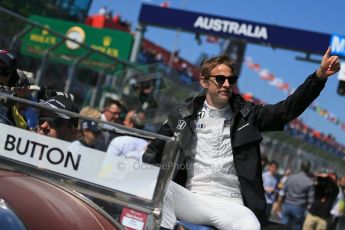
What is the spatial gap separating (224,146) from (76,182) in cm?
101

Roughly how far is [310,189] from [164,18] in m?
7.58

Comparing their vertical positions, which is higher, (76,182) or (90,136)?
(90,136)

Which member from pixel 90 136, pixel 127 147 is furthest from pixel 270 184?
pixel 90 136

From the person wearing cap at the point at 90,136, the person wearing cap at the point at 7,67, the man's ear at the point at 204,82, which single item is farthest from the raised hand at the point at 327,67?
the person wearing cap at the point at 7,67

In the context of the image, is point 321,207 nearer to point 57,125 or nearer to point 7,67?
point 7,67

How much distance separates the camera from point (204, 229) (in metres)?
2.95

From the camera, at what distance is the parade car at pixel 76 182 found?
2365 mm

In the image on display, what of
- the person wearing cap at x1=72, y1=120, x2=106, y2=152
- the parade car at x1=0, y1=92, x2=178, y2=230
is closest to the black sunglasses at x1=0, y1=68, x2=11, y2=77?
the parade car at x1=0, y1=92, x2=178, y2=230

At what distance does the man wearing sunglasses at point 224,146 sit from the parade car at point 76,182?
0.44 m

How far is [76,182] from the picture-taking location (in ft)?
8.57

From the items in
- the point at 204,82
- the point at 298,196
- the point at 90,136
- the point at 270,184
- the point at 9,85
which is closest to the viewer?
the point at 90,136

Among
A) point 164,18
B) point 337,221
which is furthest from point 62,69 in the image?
point 337,221

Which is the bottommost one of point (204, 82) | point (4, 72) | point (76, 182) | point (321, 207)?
point (321, 207)

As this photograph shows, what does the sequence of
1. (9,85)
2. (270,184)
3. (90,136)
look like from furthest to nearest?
(270,184)
(9,85)
(90,136)
